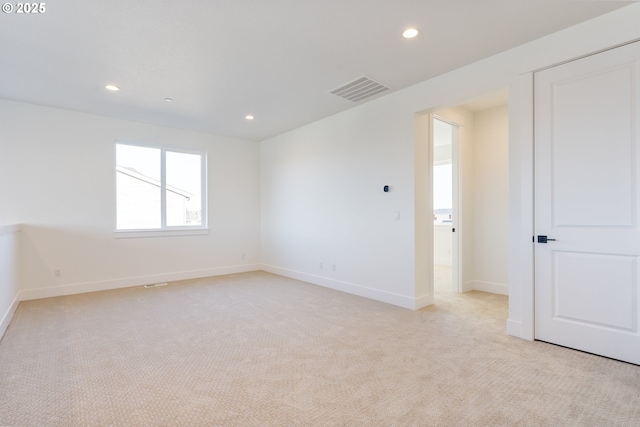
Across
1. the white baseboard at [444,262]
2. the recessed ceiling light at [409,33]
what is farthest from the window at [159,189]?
the white baseboard at [444,262]

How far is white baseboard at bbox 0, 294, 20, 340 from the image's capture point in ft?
9.81

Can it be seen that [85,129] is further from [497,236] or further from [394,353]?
[497,236]

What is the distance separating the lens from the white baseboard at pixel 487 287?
4.58 meters

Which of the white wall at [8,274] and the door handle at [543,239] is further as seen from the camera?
the white wall at [8,274]

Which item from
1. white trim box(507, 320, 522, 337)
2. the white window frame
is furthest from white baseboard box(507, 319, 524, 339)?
the white window frame

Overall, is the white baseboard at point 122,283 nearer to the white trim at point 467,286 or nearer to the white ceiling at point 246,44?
the white ceiling at point 246,44

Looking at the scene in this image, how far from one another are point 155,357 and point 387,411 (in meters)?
1.82

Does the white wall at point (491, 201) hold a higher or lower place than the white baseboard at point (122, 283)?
higher

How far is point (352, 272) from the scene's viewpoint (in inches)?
182

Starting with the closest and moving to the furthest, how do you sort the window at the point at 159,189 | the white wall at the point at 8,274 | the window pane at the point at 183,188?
the white wall at the point at 8,274 < the window at the point at 159,189 < the window pane at the point at 183,188

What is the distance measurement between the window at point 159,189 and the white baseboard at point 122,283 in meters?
0.81

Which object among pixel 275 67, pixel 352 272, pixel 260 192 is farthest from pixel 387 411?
pixel 260 192

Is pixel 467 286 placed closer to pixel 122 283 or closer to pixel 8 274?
pixel 122 283

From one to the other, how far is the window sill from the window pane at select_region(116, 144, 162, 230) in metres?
0.10
